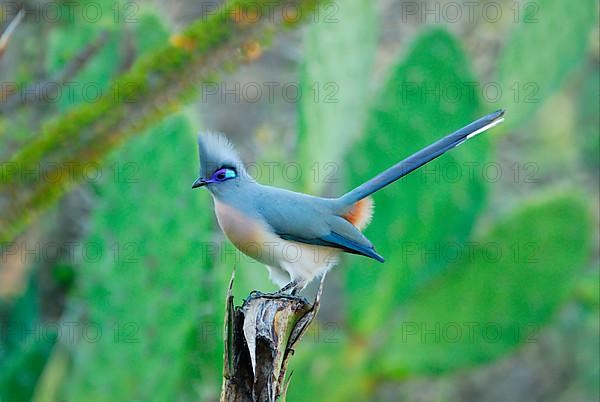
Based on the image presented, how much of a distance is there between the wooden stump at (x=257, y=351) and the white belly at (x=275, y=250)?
8.8 inches

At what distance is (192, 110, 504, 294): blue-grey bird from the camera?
1.78m

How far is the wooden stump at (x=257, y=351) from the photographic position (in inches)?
58.1

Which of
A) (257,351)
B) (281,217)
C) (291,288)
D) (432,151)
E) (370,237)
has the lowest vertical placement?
(257,351)

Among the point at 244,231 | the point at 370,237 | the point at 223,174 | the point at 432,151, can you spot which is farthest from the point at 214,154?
the point at 370,237

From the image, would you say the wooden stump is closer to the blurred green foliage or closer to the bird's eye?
the bird's eye

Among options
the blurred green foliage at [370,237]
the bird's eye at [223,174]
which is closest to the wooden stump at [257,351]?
the bird's eye at [223,174]

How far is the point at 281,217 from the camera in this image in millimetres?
1807

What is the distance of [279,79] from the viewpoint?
15.5ft

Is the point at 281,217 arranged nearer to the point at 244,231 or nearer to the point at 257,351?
the point at 244,231

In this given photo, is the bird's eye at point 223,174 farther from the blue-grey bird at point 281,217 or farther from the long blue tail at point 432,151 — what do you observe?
the long blue tail at point 432,151

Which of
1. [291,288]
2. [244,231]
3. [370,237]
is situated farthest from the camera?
[370,237]

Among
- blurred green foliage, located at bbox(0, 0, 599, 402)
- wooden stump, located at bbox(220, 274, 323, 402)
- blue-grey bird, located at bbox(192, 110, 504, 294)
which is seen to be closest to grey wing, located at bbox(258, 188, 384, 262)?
blue-grey bird, located at bbox(192, 110, 504, 294)

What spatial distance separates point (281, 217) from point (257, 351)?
0.38m

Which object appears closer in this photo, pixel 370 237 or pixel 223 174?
pixel 223 174
